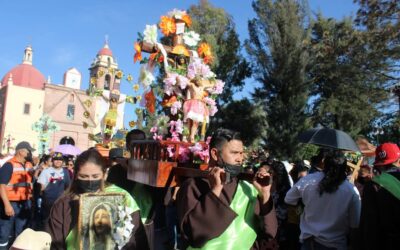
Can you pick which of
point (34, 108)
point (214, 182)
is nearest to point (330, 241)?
point (214, 182)

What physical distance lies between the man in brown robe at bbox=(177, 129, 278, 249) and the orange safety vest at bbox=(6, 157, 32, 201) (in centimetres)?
554

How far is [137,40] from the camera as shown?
5.88 m

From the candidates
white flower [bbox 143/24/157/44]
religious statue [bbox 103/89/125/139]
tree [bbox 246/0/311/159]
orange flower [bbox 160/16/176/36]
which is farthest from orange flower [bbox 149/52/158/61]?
tree [bbox 246/0/311/159]

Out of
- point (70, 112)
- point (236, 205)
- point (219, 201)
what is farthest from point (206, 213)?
point (70, 112)

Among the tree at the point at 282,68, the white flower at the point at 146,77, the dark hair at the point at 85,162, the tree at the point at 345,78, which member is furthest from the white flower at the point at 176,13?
the tree at the point at 282,68

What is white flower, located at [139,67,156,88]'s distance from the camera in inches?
228

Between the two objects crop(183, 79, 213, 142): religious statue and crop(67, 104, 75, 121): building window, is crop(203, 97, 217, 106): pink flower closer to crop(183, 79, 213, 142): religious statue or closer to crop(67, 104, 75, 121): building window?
crop(183, 79, 213, 142): religious statue

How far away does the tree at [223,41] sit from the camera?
27469 mm

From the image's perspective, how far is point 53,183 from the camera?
324 inches

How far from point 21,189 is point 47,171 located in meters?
1.18

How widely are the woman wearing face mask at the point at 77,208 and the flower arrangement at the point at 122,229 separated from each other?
14cm

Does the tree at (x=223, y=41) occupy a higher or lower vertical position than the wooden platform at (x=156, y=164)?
higher

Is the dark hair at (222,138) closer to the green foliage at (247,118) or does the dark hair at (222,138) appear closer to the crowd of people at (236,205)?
the crowd of people at (236,205)

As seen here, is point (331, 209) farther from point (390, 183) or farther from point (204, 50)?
point (204, 50)
